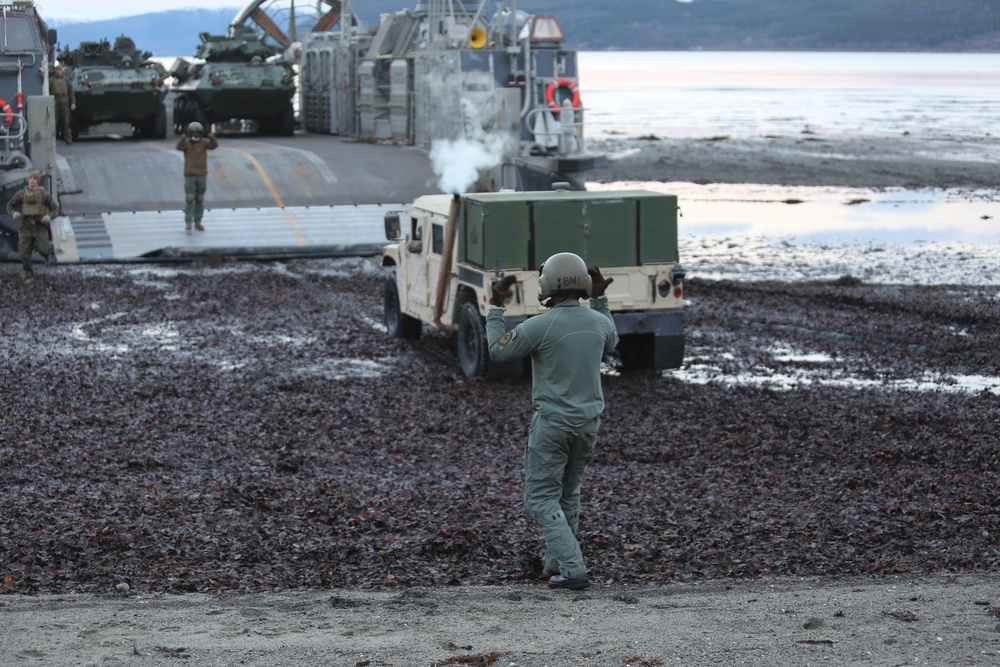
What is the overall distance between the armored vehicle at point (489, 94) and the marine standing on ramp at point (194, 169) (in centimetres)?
364

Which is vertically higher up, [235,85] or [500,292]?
[235,85]

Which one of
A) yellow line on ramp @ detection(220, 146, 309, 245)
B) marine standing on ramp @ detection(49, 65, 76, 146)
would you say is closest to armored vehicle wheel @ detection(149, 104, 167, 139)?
marine standing on ramp @ detection(49, 65, 76, 146)

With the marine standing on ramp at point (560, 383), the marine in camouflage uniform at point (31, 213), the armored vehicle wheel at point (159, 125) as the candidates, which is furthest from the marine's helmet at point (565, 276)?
the armored vehicle wheel at point (159, 125)

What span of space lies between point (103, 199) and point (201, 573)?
16518 millimetres

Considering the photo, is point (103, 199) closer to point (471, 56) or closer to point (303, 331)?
point (471, 56)

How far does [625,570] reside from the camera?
710 centimetres

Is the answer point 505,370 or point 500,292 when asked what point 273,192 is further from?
point 500,292

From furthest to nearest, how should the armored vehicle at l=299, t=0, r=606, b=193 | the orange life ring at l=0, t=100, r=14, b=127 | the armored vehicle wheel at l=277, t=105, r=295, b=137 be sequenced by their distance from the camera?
the armored vehicle wheel at l=277, t=105, r=295, b=137, the armored vehicle at l=299, t=0, r=606, b=193, the orange life ring at l=0, t=100, r=14, b=127

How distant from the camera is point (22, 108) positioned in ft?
68.3

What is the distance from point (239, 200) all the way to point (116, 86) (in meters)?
7.62

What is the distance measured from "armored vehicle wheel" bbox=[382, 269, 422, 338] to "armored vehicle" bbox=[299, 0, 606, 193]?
6.02 m

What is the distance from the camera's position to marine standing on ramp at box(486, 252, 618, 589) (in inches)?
265

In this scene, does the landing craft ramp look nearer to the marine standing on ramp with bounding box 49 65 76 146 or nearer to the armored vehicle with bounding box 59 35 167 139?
the marine standing on ramp with bounding box 49 65 76 146

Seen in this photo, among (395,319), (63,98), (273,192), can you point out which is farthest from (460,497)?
(63,98)
